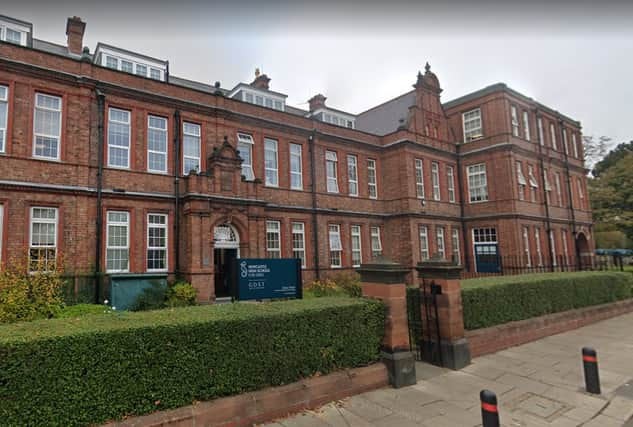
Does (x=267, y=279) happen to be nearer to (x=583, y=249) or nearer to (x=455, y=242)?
(x=455, y=242)

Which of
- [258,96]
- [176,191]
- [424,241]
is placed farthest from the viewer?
[424,241]

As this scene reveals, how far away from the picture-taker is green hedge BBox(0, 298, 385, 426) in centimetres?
390

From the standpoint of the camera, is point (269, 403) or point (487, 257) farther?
point (487, 257)

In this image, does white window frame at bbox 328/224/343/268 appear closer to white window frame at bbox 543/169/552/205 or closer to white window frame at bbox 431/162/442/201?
white window frame at bbox 431/162/442/201

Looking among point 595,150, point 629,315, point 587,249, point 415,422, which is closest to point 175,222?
point 415,422

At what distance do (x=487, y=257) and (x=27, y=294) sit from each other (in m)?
24.5

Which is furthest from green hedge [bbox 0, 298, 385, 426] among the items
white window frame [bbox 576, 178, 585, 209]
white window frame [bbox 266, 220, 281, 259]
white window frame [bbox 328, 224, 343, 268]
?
white window frame [bbox 576, 178, 585, 209]

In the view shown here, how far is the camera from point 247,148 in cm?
1764

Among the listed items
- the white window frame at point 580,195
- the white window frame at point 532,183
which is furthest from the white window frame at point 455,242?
the white window frame at point 580,195

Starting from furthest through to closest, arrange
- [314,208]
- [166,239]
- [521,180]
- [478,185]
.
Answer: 1. [478,185]
2. [521,180]
3. [314,208]
4. [166,239]

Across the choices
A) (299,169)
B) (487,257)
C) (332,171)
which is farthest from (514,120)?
(299,169)

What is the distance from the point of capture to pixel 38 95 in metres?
12.6

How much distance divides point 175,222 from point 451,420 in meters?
12.4

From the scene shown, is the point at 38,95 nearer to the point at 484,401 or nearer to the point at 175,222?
the point at 175,222
